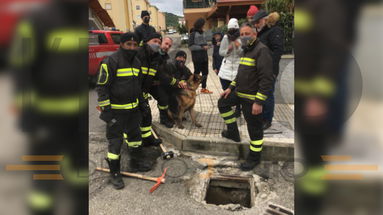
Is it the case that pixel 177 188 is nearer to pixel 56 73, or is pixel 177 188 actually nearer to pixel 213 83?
pixel 56 73

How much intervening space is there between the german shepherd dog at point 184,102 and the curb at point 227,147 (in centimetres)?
47

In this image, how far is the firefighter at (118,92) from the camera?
2.99 m

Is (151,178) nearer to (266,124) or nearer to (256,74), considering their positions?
(256,74)

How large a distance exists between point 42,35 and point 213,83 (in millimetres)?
7949

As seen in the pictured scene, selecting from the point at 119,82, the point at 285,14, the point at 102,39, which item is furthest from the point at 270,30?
the point at 102,39

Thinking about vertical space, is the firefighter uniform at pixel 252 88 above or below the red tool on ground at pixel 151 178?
above

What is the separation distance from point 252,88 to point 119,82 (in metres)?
1.65

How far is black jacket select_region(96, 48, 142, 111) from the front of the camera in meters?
2.97

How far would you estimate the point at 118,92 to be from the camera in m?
3.09

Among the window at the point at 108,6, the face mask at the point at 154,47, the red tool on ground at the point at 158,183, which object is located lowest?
the red tool on ground at the point at 158,183

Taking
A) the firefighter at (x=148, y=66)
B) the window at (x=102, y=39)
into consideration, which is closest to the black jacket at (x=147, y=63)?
the firefighter at (x=148, y=66)

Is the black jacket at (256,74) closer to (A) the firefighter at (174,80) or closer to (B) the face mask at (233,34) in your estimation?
(B) the face mask at (233,34)

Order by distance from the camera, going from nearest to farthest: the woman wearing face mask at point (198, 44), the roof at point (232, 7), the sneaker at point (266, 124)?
1. the sneaker at point (266, 124)
2. the woman wearing face mask at point (198, 44)
3. the roof at point (232, 7)

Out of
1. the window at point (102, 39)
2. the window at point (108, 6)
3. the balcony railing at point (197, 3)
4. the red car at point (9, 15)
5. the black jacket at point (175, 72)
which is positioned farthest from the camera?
the window at point (108, 6)
